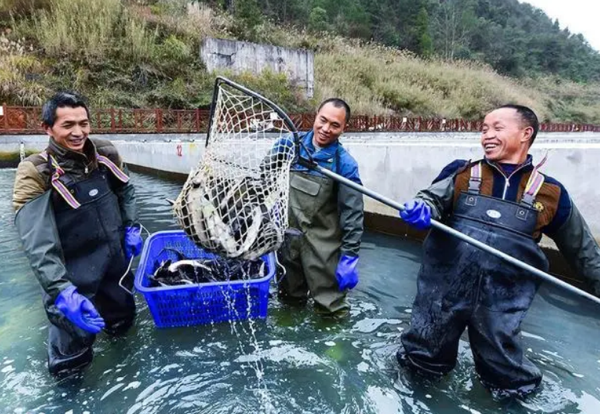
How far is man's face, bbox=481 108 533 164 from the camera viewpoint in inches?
76.8

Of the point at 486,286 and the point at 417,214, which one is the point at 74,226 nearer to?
the point at 417,214

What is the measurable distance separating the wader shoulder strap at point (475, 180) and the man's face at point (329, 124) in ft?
3.00

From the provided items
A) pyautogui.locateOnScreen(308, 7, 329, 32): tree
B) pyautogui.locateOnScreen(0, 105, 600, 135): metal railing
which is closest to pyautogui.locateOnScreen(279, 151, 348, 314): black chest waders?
pyautogui.locateOnScreen(0, 105, 600, 135): metal railing

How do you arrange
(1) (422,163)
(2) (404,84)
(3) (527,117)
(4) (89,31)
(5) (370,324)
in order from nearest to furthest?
(3) (527,117) → (5) (370,324) → (1) (422,163) → (4) (89,31) → (2) (404,84)

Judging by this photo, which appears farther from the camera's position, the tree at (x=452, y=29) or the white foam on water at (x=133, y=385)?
the tree at (x=452, y=29)

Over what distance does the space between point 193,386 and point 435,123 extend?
55.5 feet

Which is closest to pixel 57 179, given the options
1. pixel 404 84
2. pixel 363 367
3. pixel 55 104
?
pixel 55 104

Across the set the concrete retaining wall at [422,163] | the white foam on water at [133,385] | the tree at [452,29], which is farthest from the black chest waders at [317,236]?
the tree at [452,29]

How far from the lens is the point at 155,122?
1398 cm

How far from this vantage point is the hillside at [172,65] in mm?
14062

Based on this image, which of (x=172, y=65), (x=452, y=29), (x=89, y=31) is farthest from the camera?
(x=452, y=29)

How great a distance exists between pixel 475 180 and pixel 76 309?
2.06 meters

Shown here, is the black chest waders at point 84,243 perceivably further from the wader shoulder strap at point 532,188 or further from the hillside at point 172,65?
the hillside at point 172,65

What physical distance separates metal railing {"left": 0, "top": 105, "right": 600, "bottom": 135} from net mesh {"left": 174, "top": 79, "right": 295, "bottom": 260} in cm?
1108
